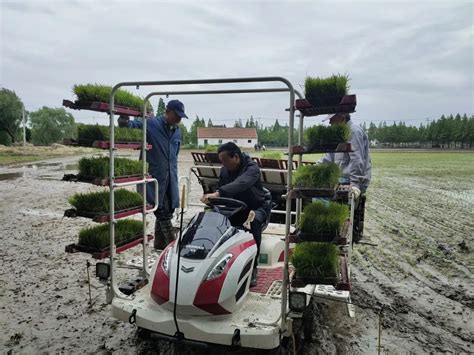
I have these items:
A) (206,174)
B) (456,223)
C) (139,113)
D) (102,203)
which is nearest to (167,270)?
(102,203)

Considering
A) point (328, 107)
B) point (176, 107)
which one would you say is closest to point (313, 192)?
point (328, 107)

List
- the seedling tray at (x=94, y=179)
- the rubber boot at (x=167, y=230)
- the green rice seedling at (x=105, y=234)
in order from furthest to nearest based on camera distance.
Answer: the rubber boot at (x=167, y=230)
the green rice seedling at (x=105, y=234)
the seedling tray at (x=94, y=179)

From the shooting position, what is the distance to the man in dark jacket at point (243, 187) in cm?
449

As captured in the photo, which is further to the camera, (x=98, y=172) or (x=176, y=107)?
(x=176, y=107)

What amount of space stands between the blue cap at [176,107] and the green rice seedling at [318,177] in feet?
7.71

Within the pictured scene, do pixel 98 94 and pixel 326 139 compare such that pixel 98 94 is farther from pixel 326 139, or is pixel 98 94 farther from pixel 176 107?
pixel 326 139

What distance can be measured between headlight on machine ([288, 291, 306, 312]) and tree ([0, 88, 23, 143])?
199ft

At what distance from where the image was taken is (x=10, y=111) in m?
55.4

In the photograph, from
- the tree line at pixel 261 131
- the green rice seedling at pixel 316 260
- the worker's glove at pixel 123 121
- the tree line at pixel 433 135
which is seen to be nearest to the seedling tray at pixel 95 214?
the worker's glove at pixel 123 121

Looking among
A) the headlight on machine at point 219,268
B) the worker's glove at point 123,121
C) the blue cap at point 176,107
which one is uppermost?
the blue cap at point 176,107

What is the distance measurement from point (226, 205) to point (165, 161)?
1.51 m

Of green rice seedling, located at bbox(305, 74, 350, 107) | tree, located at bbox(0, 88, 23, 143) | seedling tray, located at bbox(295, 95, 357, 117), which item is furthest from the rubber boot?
tree, located at bbox(0, 88, 23, 143)

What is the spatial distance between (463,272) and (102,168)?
576cm

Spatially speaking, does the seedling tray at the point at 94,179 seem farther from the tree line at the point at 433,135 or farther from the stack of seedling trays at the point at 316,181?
the tree line at the point at 433,135
